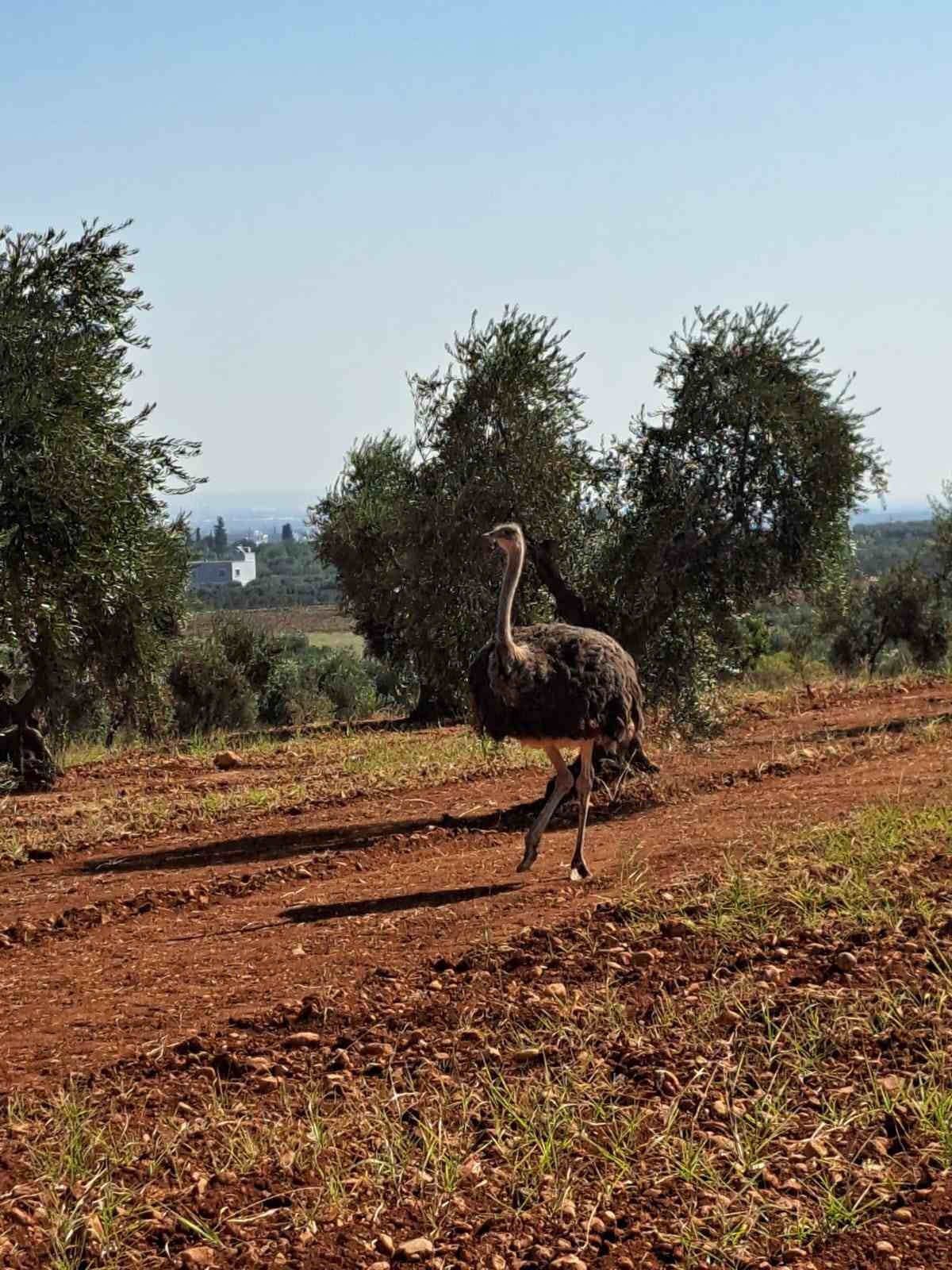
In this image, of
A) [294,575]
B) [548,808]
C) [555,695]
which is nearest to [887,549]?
[294,575]

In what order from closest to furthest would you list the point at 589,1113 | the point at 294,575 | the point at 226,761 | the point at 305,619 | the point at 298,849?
the point at 589,1113
the point at 298,849
the point at 226,761
the point at 305,619
the point at 294,575

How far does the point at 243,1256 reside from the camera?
478cm

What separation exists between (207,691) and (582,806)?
16160 mm

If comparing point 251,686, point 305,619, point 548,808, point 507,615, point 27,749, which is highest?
point 305,619

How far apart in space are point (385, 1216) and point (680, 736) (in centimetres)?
961

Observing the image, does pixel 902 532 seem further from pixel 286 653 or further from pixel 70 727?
pixel 70 727

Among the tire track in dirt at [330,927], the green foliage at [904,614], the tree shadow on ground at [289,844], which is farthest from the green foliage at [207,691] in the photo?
the tire track in dirt at [330,927]

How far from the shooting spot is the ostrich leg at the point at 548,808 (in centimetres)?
1005

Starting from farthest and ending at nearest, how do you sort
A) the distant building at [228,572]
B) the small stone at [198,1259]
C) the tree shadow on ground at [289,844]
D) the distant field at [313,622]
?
the distant building at [228,572] → the distant field at [313,622] → the tree shadow on ground at [289,844] → the small stone at [198,1259]

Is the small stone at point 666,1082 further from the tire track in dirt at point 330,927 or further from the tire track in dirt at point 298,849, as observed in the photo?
the tire track in dirt at point 298,849

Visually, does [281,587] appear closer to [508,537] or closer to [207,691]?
[207,691]

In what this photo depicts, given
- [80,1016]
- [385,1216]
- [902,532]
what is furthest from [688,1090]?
[902,532]

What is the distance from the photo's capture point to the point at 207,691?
83.6ft

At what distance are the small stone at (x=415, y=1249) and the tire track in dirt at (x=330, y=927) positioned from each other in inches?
88.0
